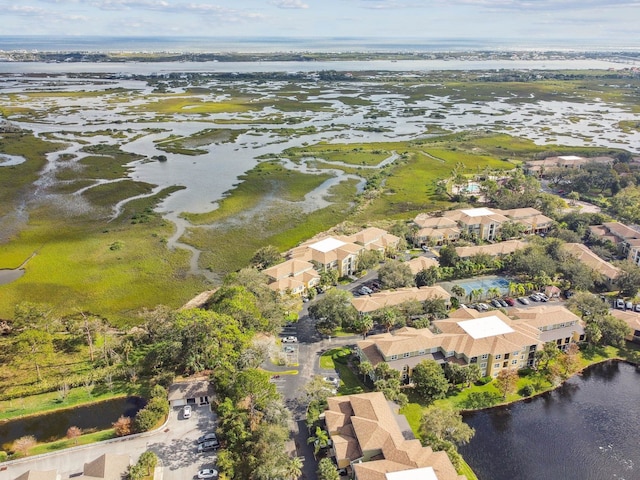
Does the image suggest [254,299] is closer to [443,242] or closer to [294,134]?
[443,242]

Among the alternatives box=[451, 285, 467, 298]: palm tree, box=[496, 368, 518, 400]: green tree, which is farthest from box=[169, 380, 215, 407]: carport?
box=[451, 285, 467, 298]: palm tree

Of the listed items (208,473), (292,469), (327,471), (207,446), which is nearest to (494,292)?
(327,471)

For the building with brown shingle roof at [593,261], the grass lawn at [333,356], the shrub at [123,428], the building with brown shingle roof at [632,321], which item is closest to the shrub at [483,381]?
the grass lawn at [333,356]

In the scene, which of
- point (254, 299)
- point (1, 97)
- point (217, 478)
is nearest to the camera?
point (217, 478)

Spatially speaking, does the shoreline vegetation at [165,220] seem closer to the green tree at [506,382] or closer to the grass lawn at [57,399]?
the green tree at [506,382]

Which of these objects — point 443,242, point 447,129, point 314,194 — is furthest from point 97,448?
point 447,129

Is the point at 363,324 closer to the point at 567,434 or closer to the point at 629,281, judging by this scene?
the point at 567,434
